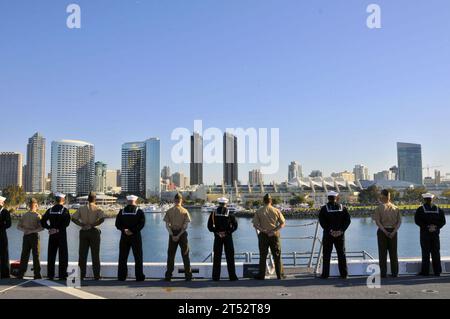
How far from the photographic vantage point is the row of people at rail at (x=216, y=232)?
9.63m

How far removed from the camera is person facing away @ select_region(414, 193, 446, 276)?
9641 millimetres

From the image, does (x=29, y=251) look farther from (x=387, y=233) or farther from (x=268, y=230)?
(x=387, y=233)

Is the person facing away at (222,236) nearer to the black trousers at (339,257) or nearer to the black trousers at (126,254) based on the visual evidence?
the black trousers at (126,254)

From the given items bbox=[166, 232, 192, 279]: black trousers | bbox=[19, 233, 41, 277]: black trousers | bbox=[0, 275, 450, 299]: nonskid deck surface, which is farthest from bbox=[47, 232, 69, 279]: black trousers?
bbox=[166, 232, 192, 279]: black trousers

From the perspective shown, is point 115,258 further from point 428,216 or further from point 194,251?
point 428,216

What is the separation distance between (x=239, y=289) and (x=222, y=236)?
1.73 meters

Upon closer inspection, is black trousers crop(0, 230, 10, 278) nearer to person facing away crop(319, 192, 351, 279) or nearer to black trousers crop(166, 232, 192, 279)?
black trousers crop(166, 232, 192, 279)

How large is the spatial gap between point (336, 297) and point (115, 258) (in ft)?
113

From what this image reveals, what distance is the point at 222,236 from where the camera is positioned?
32.3 ft

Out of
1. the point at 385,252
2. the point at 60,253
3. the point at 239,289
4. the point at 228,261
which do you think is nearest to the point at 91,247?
the point at 60,253

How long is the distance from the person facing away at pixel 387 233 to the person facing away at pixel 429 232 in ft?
2.03

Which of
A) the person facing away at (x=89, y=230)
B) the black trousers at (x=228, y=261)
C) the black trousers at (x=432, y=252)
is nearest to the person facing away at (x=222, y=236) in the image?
the black trousers at (x=228, y=261)
